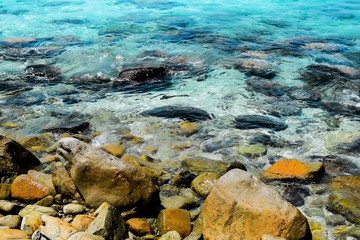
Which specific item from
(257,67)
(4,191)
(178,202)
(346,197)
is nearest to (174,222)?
(178,202)

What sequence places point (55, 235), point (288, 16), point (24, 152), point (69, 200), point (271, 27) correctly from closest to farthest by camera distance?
point (55, 235) < point (69, 200) < point (24, 152) < point (271, 27) < point (288, 16)

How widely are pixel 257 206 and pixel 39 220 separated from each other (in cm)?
233

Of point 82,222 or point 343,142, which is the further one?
point 343,142

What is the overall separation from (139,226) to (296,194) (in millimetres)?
2263

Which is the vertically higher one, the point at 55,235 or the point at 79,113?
the point at 55,235

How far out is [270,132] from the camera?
7.43 metres

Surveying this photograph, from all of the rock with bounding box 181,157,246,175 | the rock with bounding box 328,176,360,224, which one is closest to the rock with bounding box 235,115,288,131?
the rock with bounding box 181,157,246,175

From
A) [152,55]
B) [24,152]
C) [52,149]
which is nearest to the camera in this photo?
[24,152]

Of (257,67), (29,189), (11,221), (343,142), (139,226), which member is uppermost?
(11,221)

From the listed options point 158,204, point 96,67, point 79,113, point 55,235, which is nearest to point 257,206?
point 158,204

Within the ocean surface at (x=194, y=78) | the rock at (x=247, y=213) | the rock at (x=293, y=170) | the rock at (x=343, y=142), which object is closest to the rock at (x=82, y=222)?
the rock at (x=247, y=213)

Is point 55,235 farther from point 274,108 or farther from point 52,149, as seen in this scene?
point 274,108

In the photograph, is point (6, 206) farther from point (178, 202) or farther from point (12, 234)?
point (178, 202)

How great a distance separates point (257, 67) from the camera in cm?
1112
